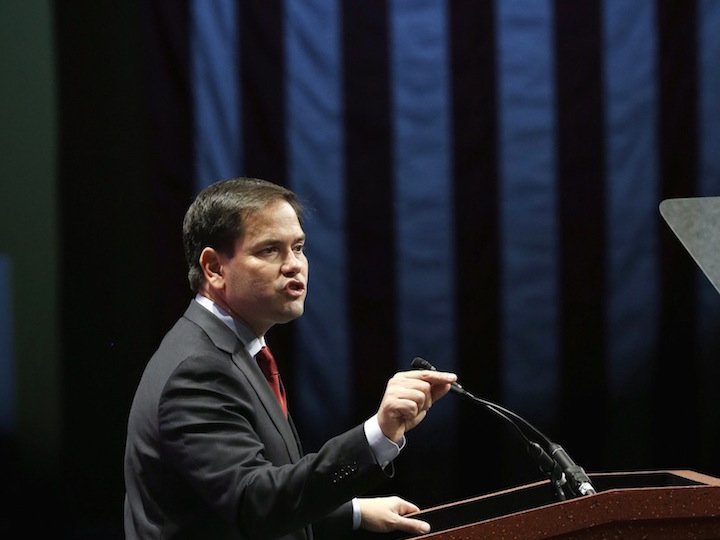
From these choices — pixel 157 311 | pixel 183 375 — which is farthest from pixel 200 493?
pixel 157 311

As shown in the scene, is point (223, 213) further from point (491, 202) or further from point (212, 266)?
point (491, 202)

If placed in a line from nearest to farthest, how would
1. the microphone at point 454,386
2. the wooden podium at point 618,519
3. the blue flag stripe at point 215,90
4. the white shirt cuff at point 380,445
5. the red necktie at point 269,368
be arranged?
1. the wooden podium at point 618,519
2. the white shirt cuff at point 380,445
3. the microphone at point 454,386
4. the red necktie at point 269,368
5. the blue flag stripe at point 215,90

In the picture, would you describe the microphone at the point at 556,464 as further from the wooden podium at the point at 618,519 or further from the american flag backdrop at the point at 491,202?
the american flag backdrop at the point at 491,202

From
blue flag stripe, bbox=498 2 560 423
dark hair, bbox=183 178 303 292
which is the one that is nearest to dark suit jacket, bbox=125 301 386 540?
dark hair, bbox=183 178 303 292

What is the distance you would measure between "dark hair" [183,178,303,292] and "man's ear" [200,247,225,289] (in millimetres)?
13

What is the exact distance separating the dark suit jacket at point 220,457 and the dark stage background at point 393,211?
103 cm

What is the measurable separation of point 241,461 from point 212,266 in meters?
0.42

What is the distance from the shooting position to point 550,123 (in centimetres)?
257

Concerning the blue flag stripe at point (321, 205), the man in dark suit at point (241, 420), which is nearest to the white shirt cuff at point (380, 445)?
the man in dark suit at point (241, 420)

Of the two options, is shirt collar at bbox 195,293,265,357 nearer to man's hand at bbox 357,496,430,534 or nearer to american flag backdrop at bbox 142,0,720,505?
man's hand at bbox 357,496,430,534

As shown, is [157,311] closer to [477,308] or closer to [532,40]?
[477,308]

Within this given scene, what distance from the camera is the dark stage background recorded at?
2461mm

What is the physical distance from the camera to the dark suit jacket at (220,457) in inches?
46.9

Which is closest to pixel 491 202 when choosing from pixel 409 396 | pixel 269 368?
pixel 269 368
